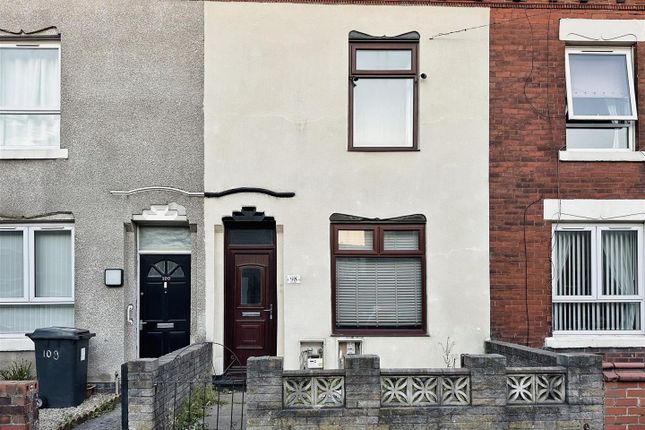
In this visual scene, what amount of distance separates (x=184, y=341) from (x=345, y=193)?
3393mm

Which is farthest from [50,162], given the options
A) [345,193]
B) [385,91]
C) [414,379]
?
[414,379]

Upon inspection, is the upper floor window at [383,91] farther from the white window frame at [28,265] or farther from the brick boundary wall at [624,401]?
the white window frame at [28,265]

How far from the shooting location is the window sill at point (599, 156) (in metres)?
10.0

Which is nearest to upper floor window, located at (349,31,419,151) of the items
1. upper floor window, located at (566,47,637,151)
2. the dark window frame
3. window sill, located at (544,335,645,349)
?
the dark window frame

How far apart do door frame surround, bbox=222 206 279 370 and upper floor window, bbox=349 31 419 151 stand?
179cm

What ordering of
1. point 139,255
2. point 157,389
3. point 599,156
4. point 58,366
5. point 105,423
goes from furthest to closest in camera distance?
point 139,255 < point 599,156 < point 58,366 < point 105,423 < point 157,389

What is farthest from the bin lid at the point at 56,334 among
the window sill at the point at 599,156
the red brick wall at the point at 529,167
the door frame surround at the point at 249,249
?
the window sill at the point at 599,156

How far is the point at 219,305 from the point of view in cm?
998

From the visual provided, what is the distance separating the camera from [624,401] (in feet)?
25.7

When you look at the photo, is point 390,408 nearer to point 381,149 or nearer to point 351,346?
point 351,346

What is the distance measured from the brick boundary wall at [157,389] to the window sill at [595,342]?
526 centimetres

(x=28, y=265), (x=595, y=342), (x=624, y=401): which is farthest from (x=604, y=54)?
(x=28, y=265)

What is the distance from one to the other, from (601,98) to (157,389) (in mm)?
7745

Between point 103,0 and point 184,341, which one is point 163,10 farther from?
point 184,341
